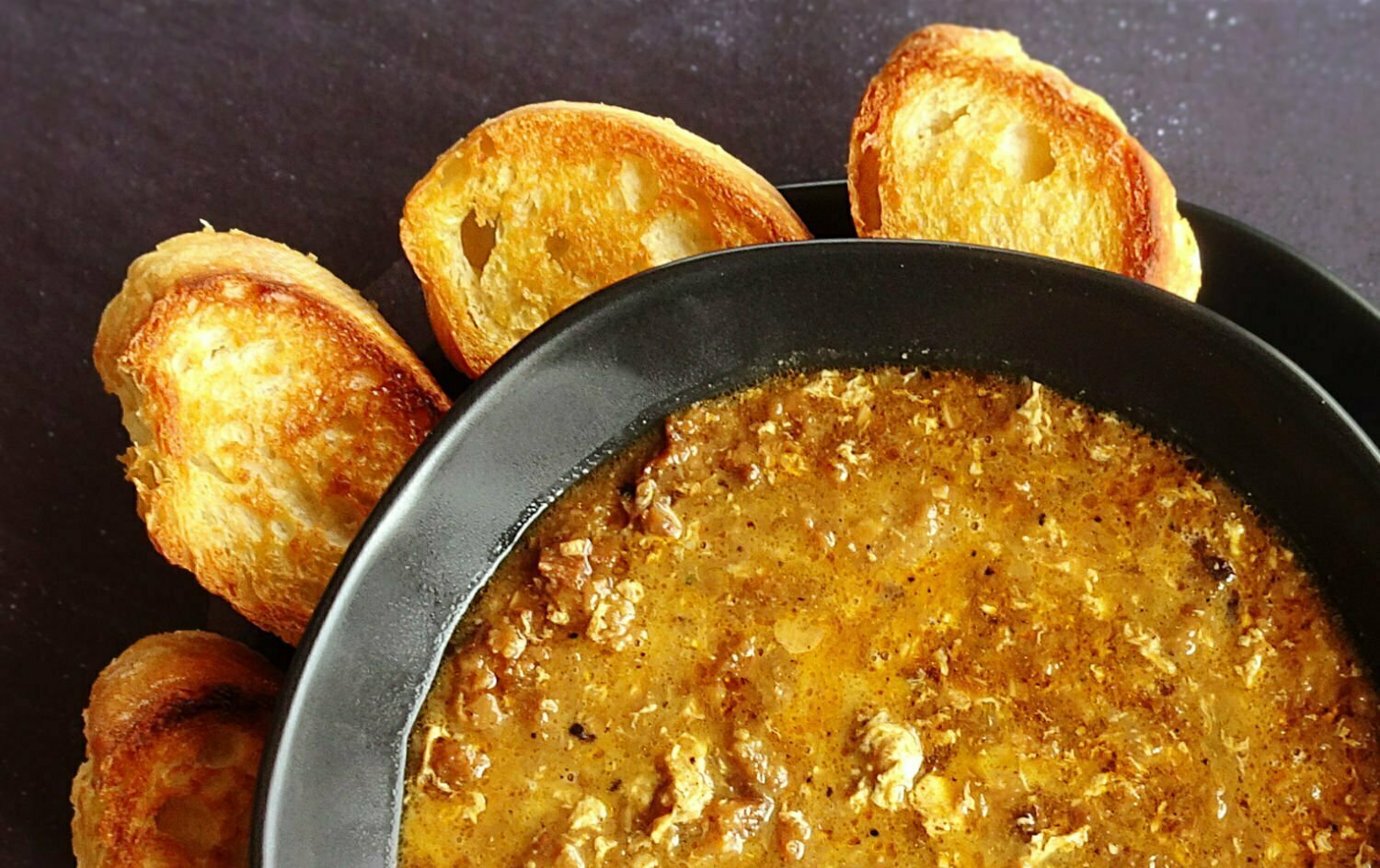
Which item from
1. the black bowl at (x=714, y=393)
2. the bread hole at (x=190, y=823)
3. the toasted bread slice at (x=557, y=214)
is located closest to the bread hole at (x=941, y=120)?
the toasted bread slice at (x=557, y=214)

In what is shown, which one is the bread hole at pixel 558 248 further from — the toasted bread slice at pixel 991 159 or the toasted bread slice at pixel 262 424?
the toasted bread slice at pixel 991 159

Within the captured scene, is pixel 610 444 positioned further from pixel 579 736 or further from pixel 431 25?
pixel 431 25

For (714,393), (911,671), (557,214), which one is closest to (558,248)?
(557,214)

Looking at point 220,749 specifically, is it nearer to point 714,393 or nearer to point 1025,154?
point 714,393

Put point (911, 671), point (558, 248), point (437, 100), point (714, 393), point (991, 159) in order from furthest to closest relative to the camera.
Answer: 1. point (437, 100)
2. point (558, 248)
3. point (991, 159)
4. point (714, 393)
5. point (911, 671)

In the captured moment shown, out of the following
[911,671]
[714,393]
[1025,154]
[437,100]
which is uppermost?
[1025,154]

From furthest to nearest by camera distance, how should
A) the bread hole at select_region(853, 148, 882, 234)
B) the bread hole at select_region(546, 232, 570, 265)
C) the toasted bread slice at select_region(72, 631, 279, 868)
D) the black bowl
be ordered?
the bread hole at select_region(546, 232, 570, 265)
the bread hole at select_region(853, 148, 882, 234)
the toasted bread slice at select_region(72, 631, 279, 868)
the black bowl

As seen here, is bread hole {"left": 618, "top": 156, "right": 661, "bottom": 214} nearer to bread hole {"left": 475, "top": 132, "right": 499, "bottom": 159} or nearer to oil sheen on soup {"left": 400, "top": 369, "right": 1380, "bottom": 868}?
bread hole {"left": 475, "top": 132, "right": 499, "bottom": 159}

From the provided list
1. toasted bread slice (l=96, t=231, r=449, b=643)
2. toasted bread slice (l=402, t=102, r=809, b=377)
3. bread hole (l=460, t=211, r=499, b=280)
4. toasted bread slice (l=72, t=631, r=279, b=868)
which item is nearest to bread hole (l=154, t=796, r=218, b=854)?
toasted bread slice (l=72, t=631, r=279, b=868)
